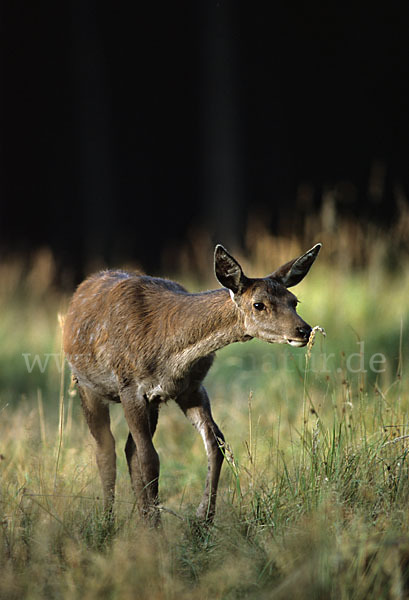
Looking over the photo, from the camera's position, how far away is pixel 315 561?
3846 mm

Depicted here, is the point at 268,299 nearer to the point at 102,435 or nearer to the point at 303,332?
the point at 303,332

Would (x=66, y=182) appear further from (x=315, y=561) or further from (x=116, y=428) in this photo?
(x=315, y=561)

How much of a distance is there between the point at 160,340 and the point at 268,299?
777 mm

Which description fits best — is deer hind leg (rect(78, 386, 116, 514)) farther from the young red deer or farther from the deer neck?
the deer neck

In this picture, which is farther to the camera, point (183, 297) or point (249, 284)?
point (183, 297)

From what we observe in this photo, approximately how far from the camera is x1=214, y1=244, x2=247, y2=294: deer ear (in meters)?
4.89

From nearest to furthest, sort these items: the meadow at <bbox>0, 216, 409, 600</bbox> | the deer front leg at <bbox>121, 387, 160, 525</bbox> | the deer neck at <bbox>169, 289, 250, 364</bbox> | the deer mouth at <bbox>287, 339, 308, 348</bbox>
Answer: the meadow at <bbox>0, 216, 409, 600</bbox> < the deer mouth at <bbox>287, 339, 308, 348</bbox> < the deer neck at <bbox>169, 289, 250, 364</bbox> < the deer front leg at <bbox>121, 387, 160, 525</bbox>

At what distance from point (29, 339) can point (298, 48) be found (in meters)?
11.7

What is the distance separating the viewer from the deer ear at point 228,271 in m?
4.89

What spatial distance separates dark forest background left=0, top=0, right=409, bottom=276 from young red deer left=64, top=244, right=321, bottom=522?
12.5 m

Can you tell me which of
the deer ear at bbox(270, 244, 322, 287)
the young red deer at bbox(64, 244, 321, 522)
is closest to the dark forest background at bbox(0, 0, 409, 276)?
the young red deer at bbox(64, 244, 321, 522)

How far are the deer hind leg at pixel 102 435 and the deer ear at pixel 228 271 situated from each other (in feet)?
4.72

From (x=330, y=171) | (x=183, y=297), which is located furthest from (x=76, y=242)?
(x=183, y=297)

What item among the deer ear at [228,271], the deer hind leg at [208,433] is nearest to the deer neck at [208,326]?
the deer ear at [228,271]
